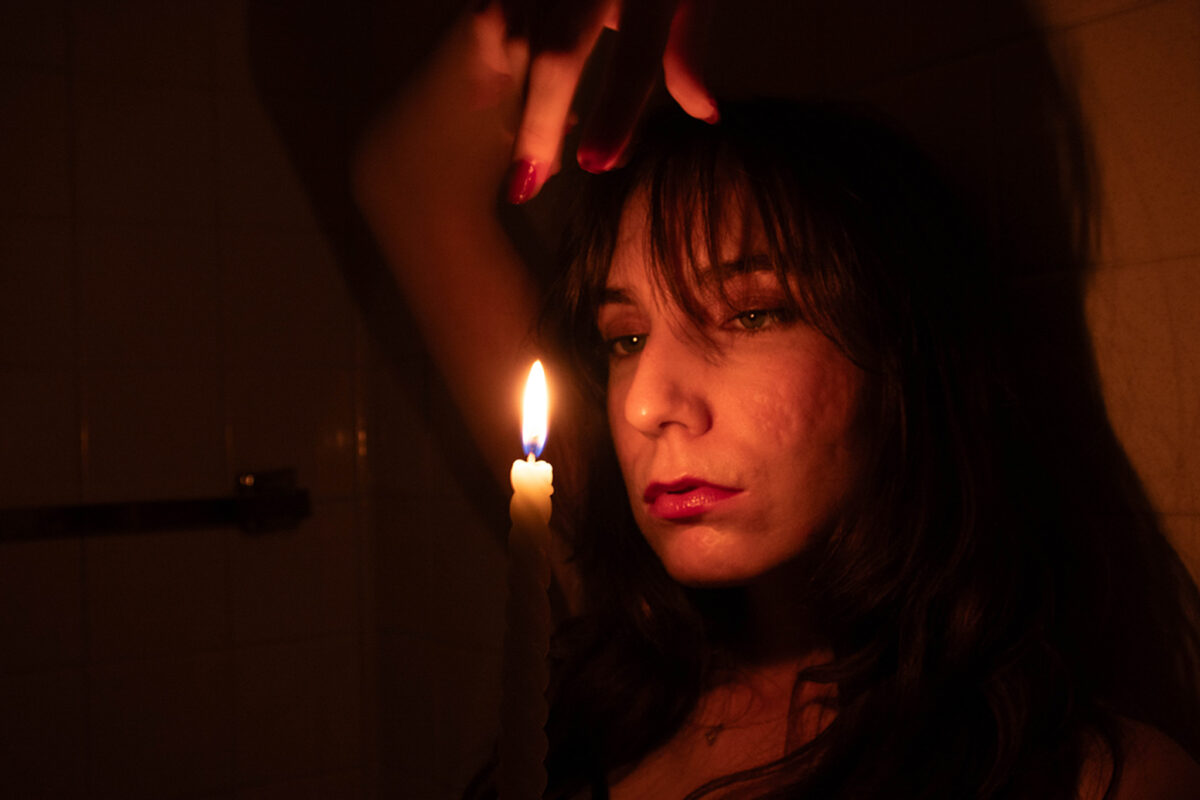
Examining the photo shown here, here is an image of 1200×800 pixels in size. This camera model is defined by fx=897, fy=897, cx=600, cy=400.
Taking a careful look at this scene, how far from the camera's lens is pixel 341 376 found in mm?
1632

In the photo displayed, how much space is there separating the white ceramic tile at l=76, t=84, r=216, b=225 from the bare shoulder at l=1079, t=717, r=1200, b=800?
4.75ft

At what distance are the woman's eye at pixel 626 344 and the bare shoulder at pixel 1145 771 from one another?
0.43 meters

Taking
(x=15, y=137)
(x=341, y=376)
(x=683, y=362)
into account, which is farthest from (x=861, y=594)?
(x=15, y=137)

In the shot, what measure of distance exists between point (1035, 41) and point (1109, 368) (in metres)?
0.29

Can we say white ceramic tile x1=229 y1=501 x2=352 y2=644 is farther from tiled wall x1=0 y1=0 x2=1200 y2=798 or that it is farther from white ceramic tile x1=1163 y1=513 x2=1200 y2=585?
white ceramic tile x1=1163 y1=513 x2=1200 y2=585

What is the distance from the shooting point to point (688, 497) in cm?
66

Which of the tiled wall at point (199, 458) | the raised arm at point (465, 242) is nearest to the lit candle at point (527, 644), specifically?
the raised arm at point (465, 242)

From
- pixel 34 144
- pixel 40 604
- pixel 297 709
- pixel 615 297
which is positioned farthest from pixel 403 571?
pixel 615 297

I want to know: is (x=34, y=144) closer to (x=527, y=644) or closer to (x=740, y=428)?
(x=740, y=428)

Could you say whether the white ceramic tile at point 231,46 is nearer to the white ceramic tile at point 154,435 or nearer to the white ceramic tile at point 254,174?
the white ceramic tile at point 254,174

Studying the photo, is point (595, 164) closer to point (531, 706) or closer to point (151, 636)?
point (531, 706)

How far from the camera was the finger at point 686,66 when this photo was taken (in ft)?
2.24

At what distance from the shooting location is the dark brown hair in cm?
62

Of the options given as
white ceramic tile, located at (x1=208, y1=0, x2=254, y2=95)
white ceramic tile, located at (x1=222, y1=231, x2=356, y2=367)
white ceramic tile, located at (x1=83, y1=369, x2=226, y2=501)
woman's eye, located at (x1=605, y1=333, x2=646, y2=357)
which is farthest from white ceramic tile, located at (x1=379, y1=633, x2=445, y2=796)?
white ceramic tile, located at (x1=208, y1=0, x2=254, y2=95)
